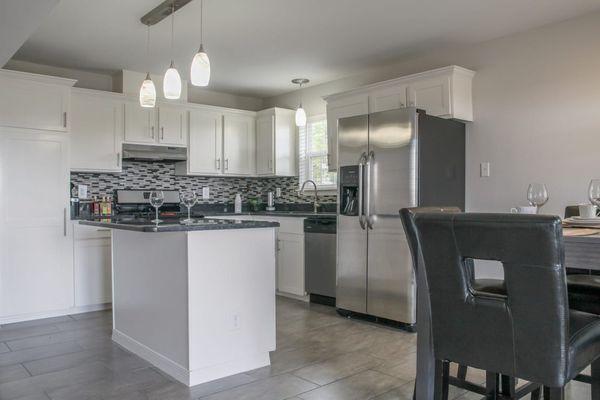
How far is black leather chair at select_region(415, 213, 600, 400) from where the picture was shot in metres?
1.35

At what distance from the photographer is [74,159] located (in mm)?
4648

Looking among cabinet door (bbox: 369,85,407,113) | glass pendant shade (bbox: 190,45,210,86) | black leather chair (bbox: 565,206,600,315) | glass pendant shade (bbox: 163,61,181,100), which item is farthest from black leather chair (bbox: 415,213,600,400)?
cabinet door (bbox: 369,85,407,113)

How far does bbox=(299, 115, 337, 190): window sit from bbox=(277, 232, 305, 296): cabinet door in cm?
83

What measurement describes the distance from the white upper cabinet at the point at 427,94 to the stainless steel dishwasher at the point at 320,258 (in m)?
1.18

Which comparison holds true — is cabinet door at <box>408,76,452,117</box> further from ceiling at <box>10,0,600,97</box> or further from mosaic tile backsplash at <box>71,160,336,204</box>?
mosaic tile backsplash at <box>71,160,336,204</box>

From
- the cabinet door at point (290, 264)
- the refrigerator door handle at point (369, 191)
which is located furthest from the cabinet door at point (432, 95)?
the cabinet door at point (290, 264)

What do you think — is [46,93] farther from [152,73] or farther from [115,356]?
[115,356]

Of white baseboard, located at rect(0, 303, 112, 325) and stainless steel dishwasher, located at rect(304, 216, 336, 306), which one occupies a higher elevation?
stainless steel dishwasher, located at rect(304, 216, 336, 306)

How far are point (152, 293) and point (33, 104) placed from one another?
2306 millimetres

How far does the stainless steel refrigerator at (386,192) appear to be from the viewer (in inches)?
149

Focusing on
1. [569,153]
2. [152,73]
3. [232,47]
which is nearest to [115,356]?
[232,47]

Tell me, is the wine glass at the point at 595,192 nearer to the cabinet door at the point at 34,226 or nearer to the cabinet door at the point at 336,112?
the cabinet door at the point at 336,112

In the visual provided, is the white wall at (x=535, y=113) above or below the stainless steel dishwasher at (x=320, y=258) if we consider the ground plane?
above

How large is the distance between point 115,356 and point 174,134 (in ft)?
9.15
